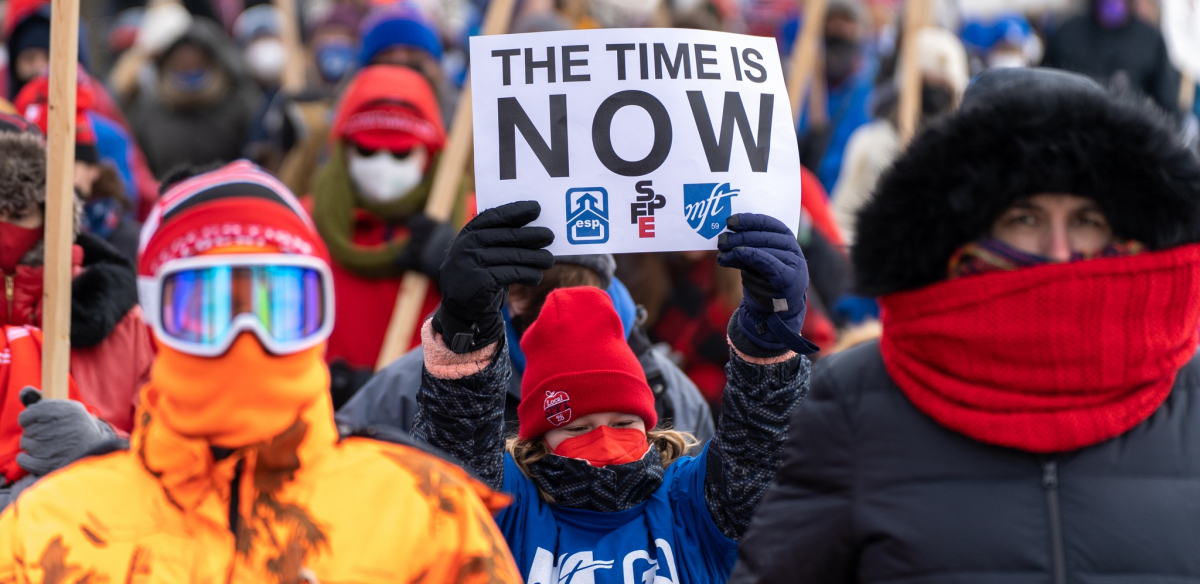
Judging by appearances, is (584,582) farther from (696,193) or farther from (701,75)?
(701,75)

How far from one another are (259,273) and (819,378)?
0.93 meters

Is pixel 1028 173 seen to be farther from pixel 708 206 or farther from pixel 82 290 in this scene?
pixel 82 290

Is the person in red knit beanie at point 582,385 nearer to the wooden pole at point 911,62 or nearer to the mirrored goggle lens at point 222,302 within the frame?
the mirrored goggle lens at point 222,302

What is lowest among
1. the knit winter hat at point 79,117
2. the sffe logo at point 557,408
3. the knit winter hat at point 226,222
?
the sffe logo at point 557,408

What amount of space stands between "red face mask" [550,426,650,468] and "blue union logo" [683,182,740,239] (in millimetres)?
502

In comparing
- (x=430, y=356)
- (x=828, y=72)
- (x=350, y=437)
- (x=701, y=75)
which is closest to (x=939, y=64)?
(x=828, y=72)

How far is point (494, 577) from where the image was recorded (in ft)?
6.79

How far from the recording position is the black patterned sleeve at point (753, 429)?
2764mm

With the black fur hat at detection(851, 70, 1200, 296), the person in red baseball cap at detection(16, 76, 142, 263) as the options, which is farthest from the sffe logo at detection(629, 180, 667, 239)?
the person in red baseball cap at detection(16, 76, 142, 263)

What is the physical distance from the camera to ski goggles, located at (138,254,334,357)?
2006 mm

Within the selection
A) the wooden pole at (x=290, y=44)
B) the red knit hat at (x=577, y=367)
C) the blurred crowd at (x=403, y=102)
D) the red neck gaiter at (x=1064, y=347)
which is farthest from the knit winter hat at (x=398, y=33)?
the red neck gaiter at (x=1064, y=347)

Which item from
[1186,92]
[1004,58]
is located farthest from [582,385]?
[1004,58]

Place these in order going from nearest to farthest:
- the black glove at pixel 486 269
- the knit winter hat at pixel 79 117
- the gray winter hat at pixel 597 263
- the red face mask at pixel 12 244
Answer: the black glove at pixel 486 269, the red face mask at pixel 12 244, the gray winter hat at pixel 597 263, the knit winter hat at pixel 79 117

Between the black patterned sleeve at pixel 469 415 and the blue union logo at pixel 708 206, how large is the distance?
1.63 ft
